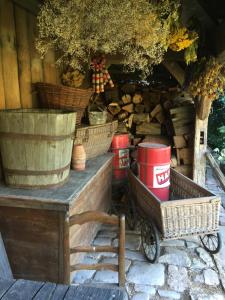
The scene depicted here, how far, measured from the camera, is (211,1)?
9.68 feet

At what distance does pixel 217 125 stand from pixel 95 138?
429 cm

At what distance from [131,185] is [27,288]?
2202 millimetres

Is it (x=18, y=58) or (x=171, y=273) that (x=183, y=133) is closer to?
(x=171, y=273)

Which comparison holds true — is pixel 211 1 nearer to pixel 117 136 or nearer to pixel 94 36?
pixel 94 36

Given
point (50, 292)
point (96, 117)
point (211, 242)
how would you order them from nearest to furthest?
point (50, 292) < point (211, 242) < point (96, 117)

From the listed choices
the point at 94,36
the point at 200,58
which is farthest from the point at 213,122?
the point at 94,36

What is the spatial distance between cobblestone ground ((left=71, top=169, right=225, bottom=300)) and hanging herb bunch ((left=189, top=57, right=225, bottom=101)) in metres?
1.66

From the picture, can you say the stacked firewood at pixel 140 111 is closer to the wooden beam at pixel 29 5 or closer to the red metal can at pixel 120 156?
the red metal can at pixel 120 156

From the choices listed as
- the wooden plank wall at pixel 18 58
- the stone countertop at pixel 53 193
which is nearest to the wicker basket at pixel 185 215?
the stone countertop at pixel 53 193

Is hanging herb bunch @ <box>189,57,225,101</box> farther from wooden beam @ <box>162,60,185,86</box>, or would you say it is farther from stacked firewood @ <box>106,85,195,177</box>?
stacked firewood @ <box>106,85,195,177</box>

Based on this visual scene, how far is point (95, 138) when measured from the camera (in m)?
3.12

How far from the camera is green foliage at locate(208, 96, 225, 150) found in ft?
21.0

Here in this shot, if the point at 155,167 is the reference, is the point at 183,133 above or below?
above

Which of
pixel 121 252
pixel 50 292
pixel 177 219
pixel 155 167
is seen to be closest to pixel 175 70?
pixel 155 167
